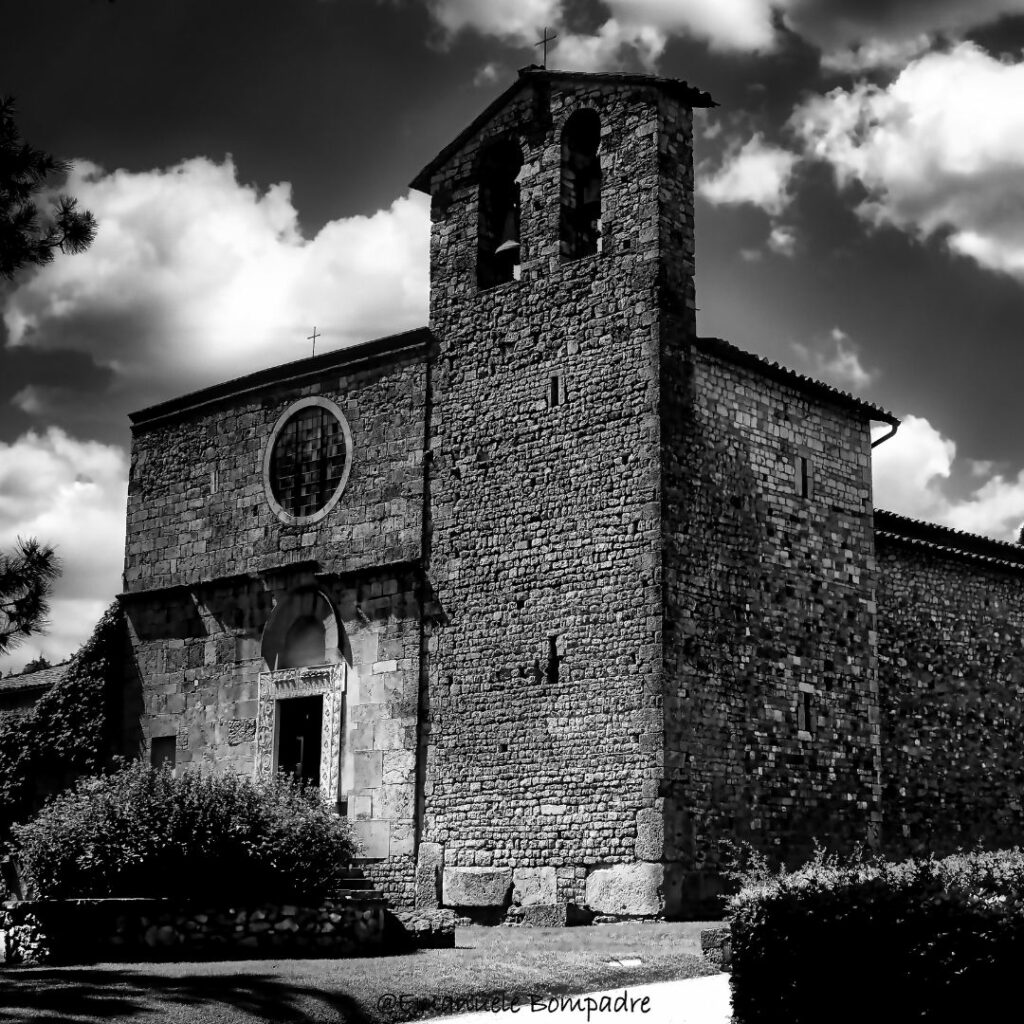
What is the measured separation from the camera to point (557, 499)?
65.2 ft

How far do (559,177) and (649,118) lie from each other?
1527mm

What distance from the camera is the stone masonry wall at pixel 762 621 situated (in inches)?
739

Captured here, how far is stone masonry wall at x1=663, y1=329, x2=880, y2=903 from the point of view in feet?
61.6

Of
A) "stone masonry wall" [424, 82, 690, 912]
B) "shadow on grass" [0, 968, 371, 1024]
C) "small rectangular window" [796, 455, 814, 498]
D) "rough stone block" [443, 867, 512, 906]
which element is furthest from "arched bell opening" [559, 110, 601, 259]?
"shadow on grass" [0, 968, 371, 1024]

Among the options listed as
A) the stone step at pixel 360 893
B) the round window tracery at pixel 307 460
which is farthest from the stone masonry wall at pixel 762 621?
the round window tracery at pixel 307 460

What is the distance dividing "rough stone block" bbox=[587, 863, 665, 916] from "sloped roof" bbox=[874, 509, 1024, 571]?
7100 mm

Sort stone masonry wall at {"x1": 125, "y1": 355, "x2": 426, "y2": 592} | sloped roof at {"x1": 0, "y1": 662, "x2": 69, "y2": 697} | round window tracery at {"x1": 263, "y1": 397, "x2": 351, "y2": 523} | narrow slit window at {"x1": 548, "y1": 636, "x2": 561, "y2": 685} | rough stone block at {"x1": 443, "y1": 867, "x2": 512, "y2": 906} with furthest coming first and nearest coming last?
sloped roof at {"x1": 0, "y1": 662, "x2": 69, "y2": 697} < round window tracery at {"x1": 263, "y1": 397, "x2": 351, "y2": 523} < stone masonry wall at {"x1": 125, "y1": 355, "x2": 426, "y2": 592} < narrow slit window at {"x1": 548, "y1": 636, "x2": 561, "y2": 685} < rough stone block at {"x1": 443, "y1": 867, "x2": 512, "y2": 906}

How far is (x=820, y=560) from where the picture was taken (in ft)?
69.4

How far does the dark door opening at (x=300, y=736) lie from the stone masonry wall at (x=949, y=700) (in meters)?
8.34

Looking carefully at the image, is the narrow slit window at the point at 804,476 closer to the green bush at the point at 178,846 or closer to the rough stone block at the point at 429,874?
the rough stone block at the point at 429,874

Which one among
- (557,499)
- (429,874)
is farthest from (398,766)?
(557,499)

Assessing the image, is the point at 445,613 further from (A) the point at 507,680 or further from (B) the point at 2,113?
(B) the point at 2,113

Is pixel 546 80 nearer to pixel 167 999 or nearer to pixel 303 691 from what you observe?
pixel 303 691

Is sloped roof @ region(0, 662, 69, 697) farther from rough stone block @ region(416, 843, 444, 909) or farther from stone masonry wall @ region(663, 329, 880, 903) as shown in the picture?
stone masonry wall @ region(663, 329, 880, 903)
